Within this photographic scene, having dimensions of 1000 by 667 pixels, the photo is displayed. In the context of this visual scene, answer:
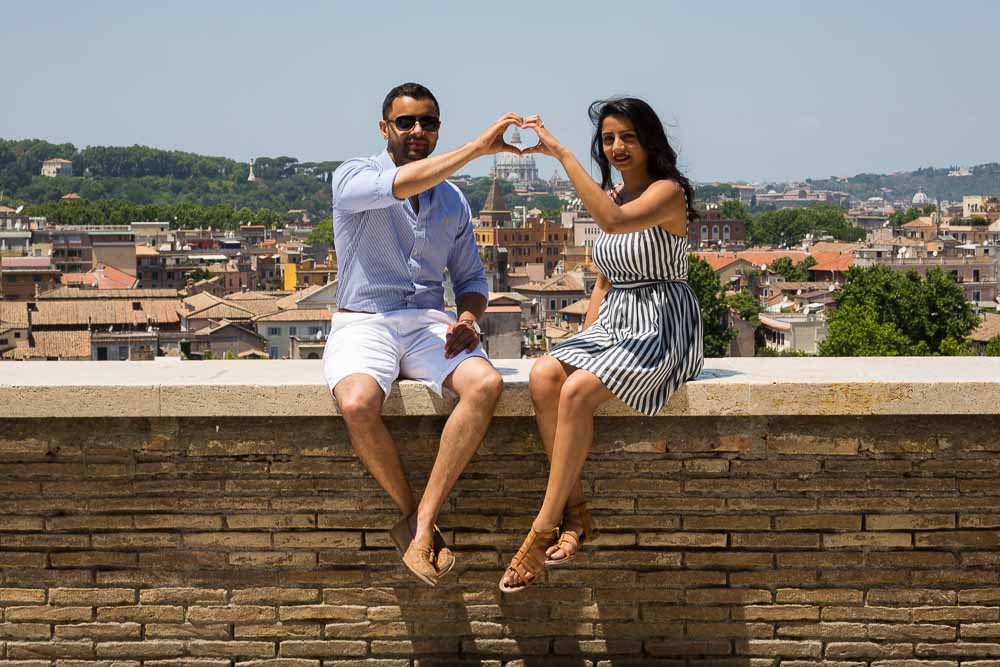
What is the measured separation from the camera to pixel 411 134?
3.29 metres

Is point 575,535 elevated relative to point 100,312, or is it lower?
elevated

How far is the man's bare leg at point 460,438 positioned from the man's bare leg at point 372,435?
0.07 m

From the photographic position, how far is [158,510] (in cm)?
323

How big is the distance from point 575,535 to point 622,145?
888 mm

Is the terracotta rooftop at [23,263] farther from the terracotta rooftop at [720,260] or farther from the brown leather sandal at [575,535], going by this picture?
the brown leather sandal at [575,535]

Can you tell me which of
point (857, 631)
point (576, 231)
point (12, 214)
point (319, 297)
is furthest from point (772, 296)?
point (857, 631)

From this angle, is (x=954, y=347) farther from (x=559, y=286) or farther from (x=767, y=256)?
(x=767, y=256)

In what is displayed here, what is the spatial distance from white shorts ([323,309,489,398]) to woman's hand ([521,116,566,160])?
48cm

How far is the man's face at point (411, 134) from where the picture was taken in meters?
3.28

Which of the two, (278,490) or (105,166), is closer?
(278,490)

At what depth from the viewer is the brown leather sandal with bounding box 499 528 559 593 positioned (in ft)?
10.1

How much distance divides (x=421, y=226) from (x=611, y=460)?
2.31 ft

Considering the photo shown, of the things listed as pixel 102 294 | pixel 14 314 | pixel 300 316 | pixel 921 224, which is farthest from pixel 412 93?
pixel 921 224

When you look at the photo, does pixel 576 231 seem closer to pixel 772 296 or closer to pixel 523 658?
pixel 772 296
